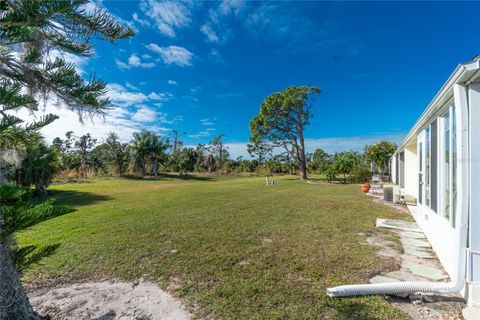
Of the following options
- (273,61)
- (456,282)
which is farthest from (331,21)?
(456,282)

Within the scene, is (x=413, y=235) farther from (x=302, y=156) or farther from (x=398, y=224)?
(x=302, y=156)

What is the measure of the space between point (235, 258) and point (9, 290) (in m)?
2.98

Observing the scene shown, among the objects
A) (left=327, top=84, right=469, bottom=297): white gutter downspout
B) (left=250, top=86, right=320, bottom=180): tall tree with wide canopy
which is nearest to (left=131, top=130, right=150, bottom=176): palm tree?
(left=250, top=86, right=320, bottom=180): tall tree with wide canopy

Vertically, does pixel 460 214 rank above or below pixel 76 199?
above

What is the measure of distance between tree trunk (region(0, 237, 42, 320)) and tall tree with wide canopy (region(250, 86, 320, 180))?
21538 millimetres

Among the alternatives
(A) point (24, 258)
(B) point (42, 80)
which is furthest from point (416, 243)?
(B) point (42, 80)

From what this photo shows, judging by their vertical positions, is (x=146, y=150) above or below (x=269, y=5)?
below

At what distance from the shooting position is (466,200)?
2.58 metres

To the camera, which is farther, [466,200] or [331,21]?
[331,21]

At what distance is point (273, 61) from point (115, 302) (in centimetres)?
1792

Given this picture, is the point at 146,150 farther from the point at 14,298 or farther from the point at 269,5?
the point at 14,298

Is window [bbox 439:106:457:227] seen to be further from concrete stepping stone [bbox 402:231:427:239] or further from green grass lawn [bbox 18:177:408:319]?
concrete stepping stone [bbox 402:231:427:239]

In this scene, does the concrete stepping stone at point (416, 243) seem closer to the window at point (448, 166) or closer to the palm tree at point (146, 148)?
the window at point (448, 166)

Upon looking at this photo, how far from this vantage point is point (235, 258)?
4.03m
